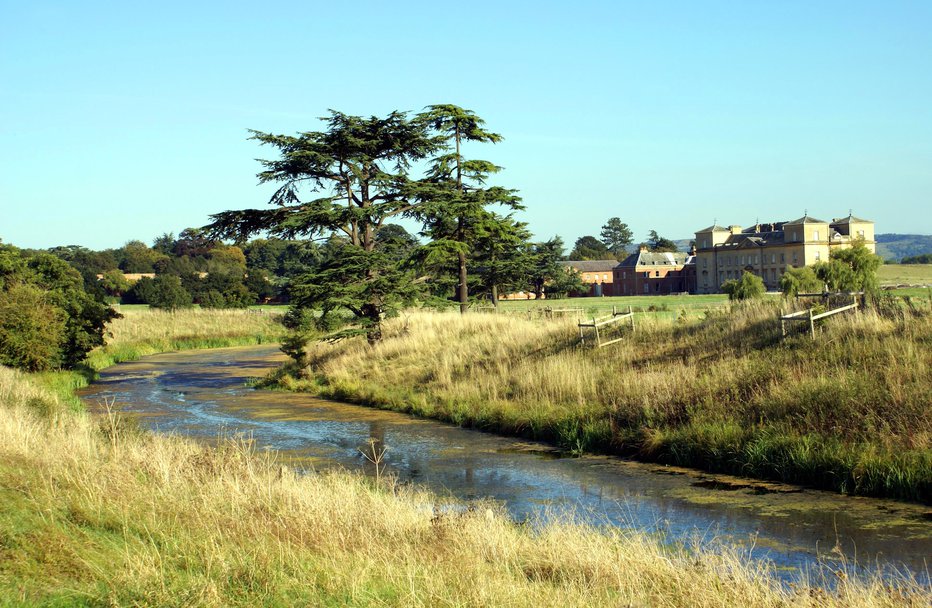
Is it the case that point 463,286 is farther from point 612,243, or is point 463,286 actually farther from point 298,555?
point 612,243

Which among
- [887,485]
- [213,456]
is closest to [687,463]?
[887,485]

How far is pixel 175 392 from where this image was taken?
2953cm

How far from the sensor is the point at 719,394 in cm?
1667

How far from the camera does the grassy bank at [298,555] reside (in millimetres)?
6363

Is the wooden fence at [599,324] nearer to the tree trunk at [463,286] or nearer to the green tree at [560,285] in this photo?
the tree trunk at [463,286]

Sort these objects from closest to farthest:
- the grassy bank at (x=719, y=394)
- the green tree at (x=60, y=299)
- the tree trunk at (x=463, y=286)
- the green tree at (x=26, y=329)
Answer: the grassy bank at (x=719, y=394) → the green tree at (x=26, y=329) → the green tree at (x=60, y=299) → the tree trunk at (x=463, y=286)

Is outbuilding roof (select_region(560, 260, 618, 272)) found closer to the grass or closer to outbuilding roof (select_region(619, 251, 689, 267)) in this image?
outbuilding roof (select_region(619, 251, 689, 267))

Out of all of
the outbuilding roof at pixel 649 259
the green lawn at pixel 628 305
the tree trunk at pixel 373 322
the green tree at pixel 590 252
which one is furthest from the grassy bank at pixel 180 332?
the green tree at pixel 590 252

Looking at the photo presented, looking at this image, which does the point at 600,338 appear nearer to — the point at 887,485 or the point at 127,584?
the point at 887,485

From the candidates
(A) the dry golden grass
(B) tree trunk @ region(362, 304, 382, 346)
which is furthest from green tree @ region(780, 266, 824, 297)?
(A) the dry golden grass

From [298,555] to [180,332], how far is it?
48337 millimetres

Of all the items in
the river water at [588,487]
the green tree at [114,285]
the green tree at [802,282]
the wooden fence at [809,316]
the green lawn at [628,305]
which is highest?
the green tree at [114,285]

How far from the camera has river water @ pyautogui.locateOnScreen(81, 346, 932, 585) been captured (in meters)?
9.99

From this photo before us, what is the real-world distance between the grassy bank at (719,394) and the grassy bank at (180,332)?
20.8m
